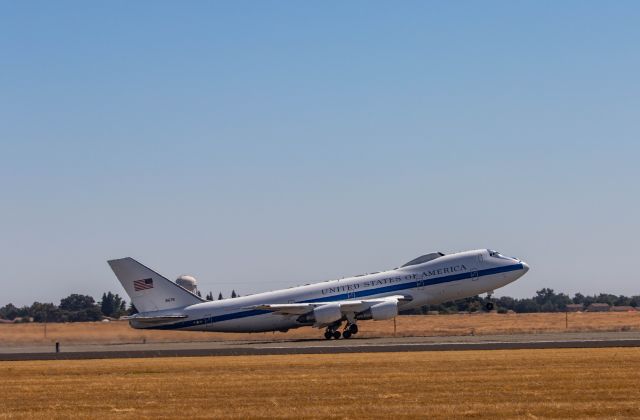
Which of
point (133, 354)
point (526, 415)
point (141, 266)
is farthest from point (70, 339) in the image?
point (526, 415)

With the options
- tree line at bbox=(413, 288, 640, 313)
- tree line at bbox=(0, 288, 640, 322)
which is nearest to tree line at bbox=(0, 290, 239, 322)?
tree line at bbox=(0, 288, 640, 322)

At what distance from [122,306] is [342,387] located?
89715 millimetres

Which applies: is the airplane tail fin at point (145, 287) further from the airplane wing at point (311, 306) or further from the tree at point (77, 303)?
the tree at point (77, 303)

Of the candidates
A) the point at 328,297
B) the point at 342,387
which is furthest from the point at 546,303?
the point at 342,387

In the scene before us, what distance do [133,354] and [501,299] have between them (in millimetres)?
96716

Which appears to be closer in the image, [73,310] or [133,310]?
[133,310]

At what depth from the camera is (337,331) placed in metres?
59.9

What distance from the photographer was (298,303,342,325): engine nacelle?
2288 inches

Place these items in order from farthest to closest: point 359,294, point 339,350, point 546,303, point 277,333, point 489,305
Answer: point 546,303 → point 277,333 → point 489,305 → point 359,294 → point 339,350

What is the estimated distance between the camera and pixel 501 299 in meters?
136

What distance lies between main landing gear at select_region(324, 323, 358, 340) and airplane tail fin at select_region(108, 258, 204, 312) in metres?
8.44

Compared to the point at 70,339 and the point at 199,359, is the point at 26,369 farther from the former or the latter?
the point at 70,339

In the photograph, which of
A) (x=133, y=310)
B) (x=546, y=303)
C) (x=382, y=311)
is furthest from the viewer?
(x=546, y=303)

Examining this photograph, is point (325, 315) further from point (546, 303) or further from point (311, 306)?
point (546, 303)
